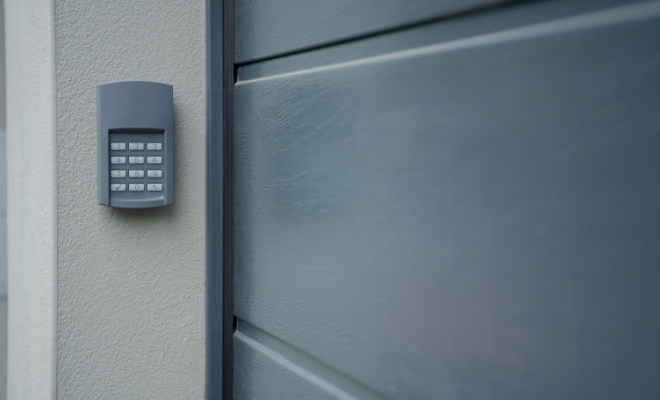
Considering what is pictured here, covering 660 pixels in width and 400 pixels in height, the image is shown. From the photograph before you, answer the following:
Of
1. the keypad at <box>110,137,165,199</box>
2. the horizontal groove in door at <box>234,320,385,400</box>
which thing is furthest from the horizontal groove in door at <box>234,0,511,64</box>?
the horizontal groove in door at <box>234,320,385,400</box>

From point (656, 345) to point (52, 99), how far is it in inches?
50.4

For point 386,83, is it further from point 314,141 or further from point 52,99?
point 52,99

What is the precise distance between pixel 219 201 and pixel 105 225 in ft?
0.91

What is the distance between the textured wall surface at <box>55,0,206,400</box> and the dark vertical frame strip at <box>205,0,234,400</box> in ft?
0.09

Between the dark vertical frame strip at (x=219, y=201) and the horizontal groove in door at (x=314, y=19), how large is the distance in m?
0.04

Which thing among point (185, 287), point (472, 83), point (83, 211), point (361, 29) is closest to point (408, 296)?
point (472, 83)

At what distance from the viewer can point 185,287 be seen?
145cm

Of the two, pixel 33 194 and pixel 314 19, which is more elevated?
pixel 314 19

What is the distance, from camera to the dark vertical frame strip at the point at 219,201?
144 centimetres

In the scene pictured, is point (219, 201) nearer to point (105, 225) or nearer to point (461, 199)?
point (105, 225)

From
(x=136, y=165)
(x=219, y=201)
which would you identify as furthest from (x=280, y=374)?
(x=136, y=165)

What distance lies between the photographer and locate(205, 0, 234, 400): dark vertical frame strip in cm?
144

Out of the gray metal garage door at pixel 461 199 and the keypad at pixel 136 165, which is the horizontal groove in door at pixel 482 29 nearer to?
the gray metal garage door at pixel 461 199

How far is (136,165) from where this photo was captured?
4.39ft
